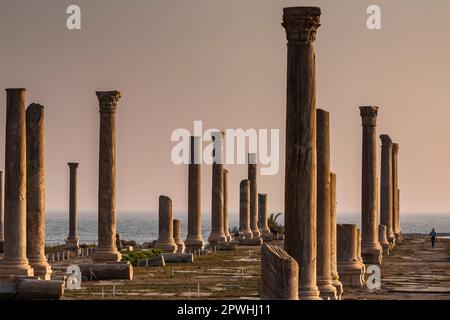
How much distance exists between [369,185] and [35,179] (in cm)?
→ 1582

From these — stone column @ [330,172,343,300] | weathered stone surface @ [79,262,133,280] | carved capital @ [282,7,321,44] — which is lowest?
weathered stone surface @ [79,262,133,280]

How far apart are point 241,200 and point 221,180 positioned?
461 inches

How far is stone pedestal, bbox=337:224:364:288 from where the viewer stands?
41.2 meters

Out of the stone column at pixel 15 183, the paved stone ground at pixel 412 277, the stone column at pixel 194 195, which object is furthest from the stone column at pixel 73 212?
the stone column at pixel 15 183

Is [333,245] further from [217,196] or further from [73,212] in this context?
[73,212]

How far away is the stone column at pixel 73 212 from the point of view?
7206cm

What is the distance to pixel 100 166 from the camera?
50.0 m

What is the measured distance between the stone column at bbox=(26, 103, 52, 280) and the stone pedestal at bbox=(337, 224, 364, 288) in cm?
918

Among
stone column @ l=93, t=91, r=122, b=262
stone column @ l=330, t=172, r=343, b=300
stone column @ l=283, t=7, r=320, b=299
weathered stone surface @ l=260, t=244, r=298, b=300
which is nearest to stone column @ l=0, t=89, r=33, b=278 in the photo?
stone column @ l=330, t=172, r=343, b=300

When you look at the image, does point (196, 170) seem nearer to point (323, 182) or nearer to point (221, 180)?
point (221, 180)

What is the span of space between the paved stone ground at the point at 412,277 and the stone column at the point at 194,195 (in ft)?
32.4

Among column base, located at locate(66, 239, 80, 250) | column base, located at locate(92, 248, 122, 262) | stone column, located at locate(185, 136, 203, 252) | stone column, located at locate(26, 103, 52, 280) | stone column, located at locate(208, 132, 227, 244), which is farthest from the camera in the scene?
stone column, located at locate(208, 132, 227, 244)

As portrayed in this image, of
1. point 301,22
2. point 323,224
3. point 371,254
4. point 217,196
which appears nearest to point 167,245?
point 217,196

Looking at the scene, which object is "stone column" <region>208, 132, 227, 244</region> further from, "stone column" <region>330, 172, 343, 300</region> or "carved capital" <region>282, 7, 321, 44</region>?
"carved capital" <region>282, 7, 321, 44</region>
